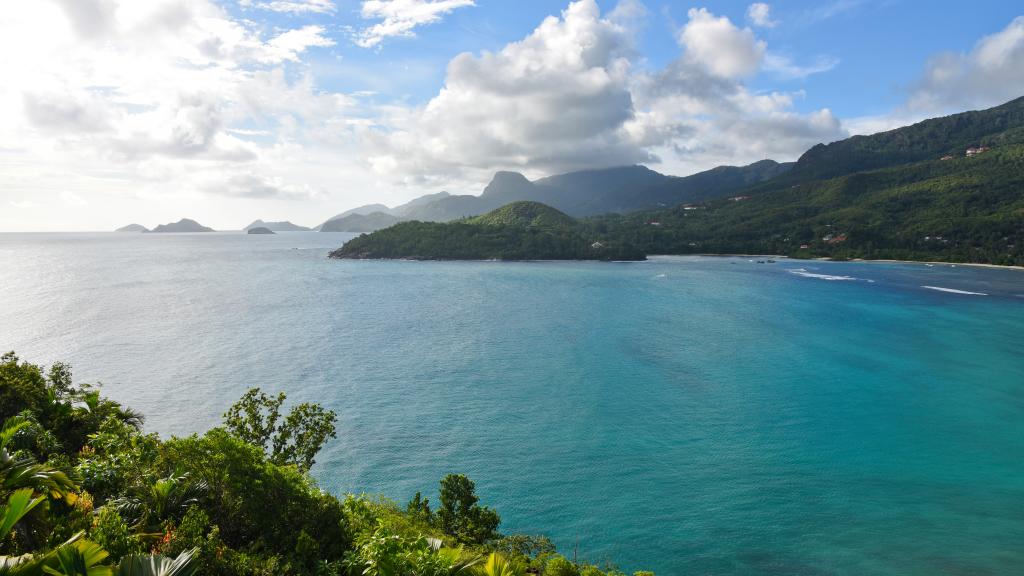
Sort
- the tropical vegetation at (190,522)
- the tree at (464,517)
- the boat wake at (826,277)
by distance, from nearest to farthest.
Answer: the tropical vegetation at (190,522)
the tree at (464,517)
the boat wake at (826,277)

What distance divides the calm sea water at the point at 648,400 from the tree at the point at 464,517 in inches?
259

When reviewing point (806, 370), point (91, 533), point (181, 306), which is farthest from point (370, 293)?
point (91, 533)

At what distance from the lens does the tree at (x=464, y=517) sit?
21.0 m

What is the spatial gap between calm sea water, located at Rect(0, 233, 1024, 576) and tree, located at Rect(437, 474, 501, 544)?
6584mm

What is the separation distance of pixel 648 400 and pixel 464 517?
2852cm

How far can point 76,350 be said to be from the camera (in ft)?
197

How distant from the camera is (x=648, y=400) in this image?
4634 centimetres

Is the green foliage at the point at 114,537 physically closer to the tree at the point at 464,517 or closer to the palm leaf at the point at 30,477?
the palm leaf at the point at 30,477

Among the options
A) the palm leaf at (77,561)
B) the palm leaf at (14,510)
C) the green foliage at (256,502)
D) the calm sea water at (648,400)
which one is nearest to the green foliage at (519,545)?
the calm sea water at (648,400)

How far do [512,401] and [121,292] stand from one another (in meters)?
100

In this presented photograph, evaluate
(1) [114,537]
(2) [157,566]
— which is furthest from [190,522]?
(2) [157,566]

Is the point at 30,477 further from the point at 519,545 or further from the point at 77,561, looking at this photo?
the point at 519,545

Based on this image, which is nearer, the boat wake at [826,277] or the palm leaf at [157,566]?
the palm leaf at [157,566]

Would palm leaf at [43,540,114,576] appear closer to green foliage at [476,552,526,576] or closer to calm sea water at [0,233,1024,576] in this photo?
green foliage at [476,552,526,576]
